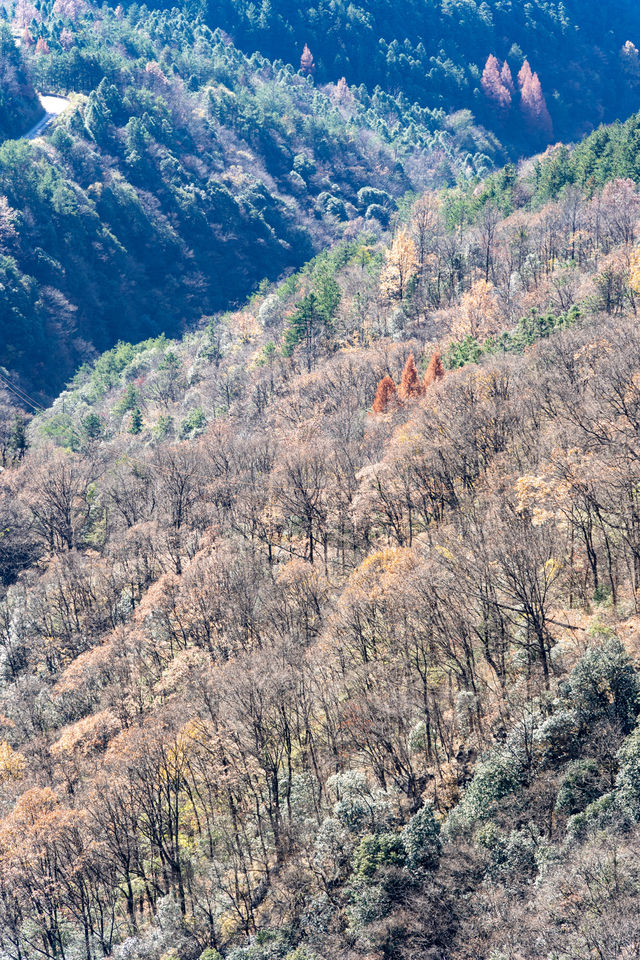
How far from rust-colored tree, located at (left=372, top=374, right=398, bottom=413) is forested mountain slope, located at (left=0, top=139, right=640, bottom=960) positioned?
0.25 m

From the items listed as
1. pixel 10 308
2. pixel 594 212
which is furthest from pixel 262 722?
pixel 10 308

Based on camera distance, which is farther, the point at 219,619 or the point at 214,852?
the point at 219,619

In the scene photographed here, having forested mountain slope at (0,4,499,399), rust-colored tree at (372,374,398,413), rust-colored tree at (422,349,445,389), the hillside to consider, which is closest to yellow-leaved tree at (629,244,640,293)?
rust-colored tree at (422,349,445,389)

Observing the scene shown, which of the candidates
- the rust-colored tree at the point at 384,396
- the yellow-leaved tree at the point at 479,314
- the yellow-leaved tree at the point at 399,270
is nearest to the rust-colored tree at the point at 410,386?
the rust-colored tree at the point at 384,396

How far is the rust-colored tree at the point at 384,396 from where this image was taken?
8044 centimetres

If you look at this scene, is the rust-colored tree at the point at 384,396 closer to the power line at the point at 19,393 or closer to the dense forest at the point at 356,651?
the dense forest at the point at 356,651

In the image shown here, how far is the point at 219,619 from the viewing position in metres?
54.9

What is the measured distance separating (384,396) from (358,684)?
4494cm

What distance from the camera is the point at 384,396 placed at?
8150 cm

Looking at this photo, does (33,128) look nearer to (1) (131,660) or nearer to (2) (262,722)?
(1) (131,660)

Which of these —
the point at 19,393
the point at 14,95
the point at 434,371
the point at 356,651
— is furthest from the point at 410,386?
the point at 14,95

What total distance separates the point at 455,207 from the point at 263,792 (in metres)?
115

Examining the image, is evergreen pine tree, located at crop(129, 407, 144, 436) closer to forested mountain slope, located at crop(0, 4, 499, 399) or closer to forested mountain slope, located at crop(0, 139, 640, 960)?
forested mountain slope, located at crop(0, 139, 640, 960)

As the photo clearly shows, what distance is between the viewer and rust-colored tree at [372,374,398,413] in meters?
80.4
